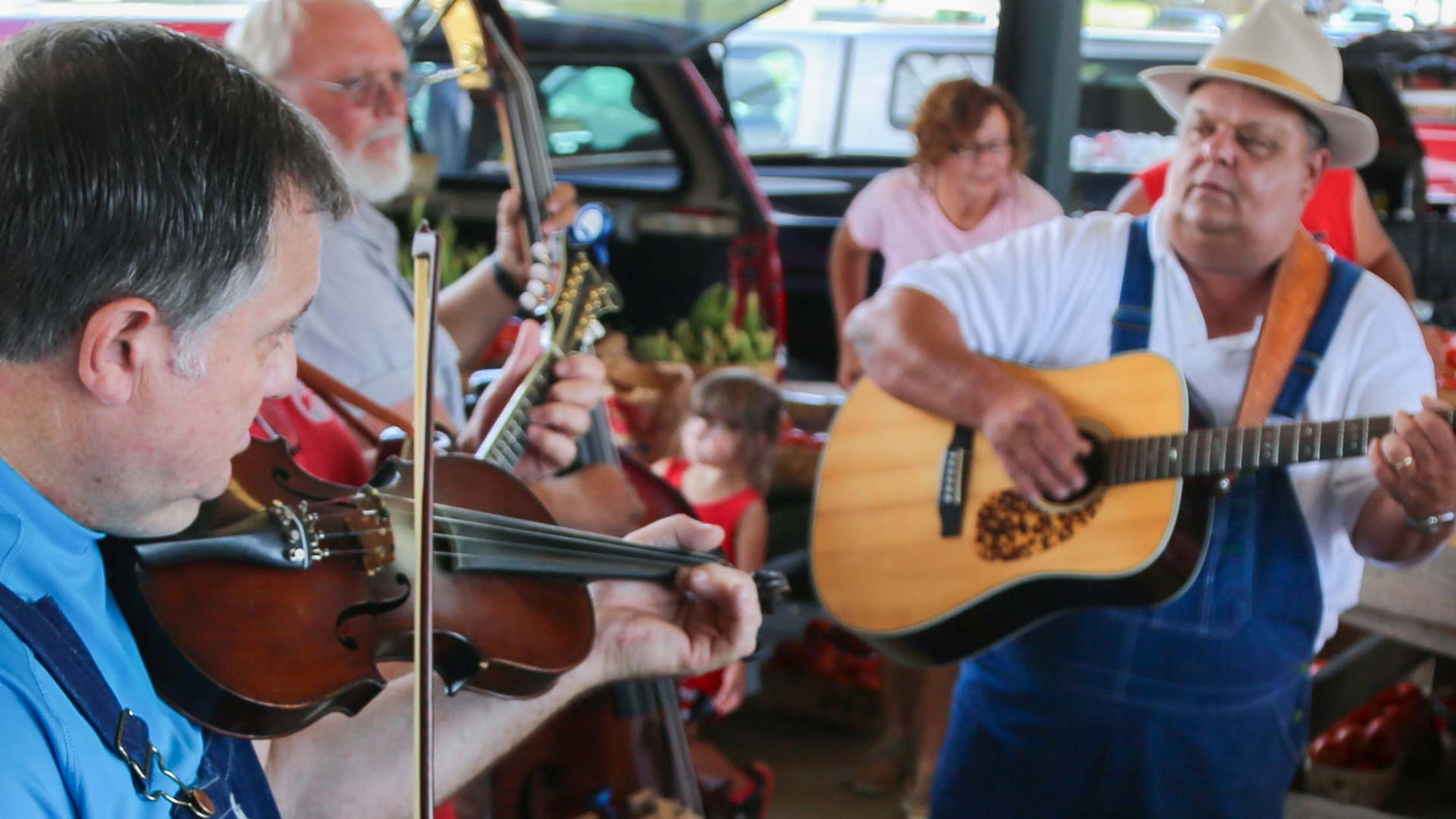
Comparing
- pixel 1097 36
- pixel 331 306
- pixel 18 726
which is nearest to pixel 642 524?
pixel 331 306

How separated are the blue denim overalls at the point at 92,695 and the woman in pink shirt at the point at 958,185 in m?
3.00

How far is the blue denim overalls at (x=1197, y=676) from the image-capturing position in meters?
1.94

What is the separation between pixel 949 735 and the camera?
2.27 meters

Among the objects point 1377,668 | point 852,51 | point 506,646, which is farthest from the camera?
point 852,51

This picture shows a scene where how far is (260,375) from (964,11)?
944 centimetres

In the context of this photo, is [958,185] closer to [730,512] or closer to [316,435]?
[730,512]

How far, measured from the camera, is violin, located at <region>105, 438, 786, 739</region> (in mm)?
1072

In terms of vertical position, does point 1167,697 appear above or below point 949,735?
above

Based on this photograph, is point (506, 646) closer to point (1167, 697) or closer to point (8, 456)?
point (8, 456)

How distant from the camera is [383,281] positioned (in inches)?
79.1

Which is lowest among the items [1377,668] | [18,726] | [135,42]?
[1377,668]

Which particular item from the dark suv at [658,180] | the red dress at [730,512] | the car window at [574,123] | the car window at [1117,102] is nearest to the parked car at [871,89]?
the car window at [1117,102]

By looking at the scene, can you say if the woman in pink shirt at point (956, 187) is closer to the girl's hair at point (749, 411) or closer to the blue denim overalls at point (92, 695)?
the girl's hair at point (749, 411)

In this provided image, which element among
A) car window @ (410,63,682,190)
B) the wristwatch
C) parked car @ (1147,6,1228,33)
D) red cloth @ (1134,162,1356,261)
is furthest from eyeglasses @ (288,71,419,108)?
parked car @ (1147,6,1228,33)
